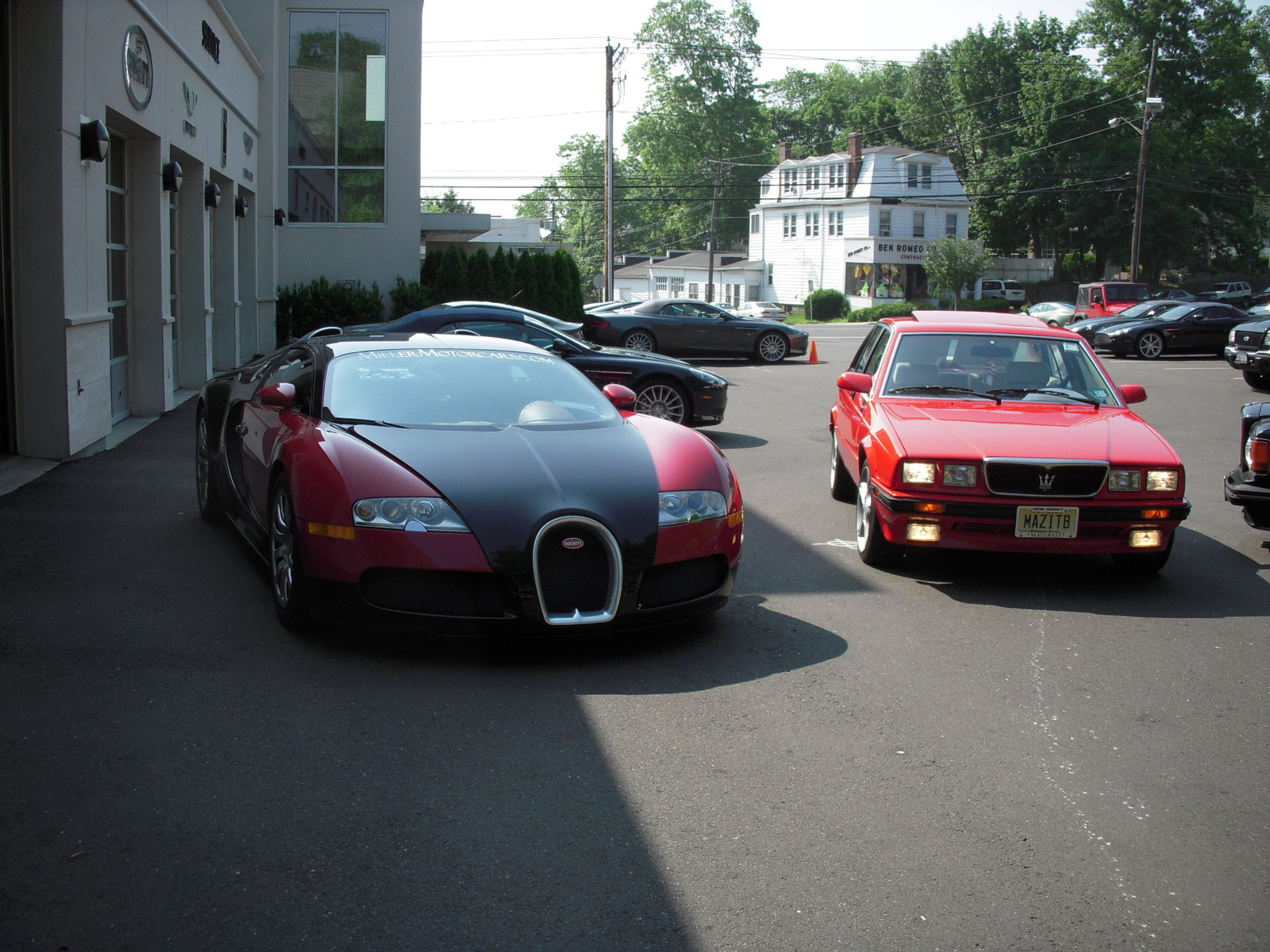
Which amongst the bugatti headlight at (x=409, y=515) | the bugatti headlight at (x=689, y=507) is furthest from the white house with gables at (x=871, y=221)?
the bugatti headlight at (x=409, y=515)

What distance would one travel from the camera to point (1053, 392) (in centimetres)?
777

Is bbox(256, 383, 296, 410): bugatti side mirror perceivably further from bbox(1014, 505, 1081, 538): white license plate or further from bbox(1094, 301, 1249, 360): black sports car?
bbox(1094, 301, 1249, 360): black sports car

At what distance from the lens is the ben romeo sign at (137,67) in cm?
1141

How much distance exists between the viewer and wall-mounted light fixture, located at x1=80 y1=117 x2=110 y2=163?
32.3ft

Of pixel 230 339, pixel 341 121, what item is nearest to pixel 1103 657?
pixel 230 339

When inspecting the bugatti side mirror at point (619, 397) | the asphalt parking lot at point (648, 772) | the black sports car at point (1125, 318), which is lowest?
the asphalt parking lot at point (648, 772)

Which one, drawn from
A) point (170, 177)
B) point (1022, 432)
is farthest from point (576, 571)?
point (170, 177)

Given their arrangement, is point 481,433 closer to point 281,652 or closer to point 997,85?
point 281,652

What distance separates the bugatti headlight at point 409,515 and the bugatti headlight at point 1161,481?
155 inches

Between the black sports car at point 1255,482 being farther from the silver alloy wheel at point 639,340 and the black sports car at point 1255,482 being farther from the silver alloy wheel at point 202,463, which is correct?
the silver alloy wheel at point 639,340

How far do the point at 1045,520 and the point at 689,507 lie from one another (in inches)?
89.4

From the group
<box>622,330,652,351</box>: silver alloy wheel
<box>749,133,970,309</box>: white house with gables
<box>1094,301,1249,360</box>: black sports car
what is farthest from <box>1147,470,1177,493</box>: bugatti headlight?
<box>749,133,970,309</box>: white house with gables

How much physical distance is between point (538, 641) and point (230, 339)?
15.1 m

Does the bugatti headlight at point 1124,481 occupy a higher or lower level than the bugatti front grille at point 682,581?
higher
